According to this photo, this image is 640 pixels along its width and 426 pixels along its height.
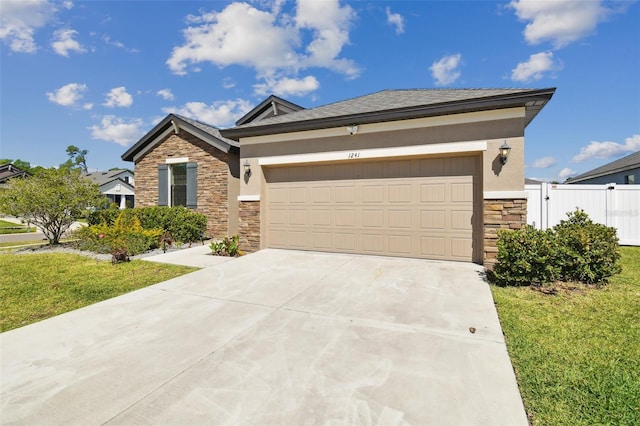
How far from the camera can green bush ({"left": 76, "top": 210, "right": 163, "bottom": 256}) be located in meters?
7.99

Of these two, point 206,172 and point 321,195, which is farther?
point 206,172

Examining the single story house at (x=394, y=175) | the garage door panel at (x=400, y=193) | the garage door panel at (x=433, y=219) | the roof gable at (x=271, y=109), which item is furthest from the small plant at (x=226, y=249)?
the roof gable at (x=271, y=109)

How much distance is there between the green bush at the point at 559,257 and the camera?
16.6 ft

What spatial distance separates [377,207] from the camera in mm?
7590

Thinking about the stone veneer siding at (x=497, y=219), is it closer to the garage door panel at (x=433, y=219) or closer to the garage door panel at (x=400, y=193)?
the garage door panel at (x=433, y=219)

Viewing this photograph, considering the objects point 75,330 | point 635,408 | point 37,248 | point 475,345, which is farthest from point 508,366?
point 37,248

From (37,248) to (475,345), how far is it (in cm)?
1381

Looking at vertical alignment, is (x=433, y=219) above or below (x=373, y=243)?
above

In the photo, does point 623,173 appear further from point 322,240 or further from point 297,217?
point 297,217

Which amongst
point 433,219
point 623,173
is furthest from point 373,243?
point 623,173

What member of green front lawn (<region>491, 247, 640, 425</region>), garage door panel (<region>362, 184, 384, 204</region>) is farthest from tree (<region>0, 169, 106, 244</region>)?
green front lawn (<region>491, 247, 640, 425</region>)

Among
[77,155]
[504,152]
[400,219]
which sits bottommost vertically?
[400,219]

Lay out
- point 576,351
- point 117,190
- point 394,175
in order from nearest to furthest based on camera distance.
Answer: point 576,351
point 394,175
point 117,190

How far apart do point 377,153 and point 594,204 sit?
324 inches
